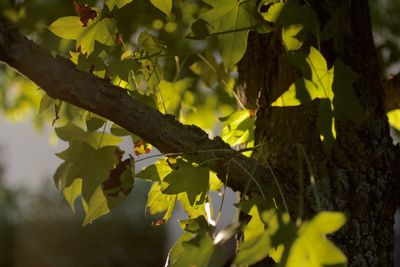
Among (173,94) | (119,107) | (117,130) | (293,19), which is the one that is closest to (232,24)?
(293,19)

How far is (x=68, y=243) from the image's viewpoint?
796cm

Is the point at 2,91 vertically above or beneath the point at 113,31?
beneath

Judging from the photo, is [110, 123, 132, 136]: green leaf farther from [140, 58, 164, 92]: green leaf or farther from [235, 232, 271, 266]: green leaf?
[235, 232, 271, 266]: green leaf

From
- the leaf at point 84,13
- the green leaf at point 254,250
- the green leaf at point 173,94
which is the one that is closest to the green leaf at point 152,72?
the leaf at point 84,13

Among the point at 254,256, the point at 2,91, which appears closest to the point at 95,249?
the point at 2,91

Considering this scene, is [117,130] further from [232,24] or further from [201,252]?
[201,252]

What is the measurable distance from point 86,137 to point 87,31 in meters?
0.20

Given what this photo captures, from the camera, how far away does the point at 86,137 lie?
1.14 meters

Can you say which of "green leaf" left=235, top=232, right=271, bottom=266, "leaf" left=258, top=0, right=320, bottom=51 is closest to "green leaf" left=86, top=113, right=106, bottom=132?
"leaf" left=258, top=0, right=320, bottom=51

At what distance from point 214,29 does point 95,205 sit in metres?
0.32

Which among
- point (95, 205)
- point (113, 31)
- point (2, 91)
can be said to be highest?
point (113, 31)

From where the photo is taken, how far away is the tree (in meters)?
0.86

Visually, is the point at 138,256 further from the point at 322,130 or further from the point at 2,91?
the point at 322,130

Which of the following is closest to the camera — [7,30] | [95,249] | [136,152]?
[7,30]
